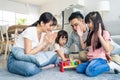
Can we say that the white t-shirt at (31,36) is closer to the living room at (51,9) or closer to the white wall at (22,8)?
the living room at (51,9)

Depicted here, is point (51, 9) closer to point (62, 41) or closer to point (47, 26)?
point (62, 41)

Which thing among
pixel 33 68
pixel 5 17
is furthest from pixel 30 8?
pixel 33 68

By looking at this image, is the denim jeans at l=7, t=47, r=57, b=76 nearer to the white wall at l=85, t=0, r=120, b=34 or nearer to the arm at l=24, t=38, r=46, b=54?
the arm at l=24, t=38, r=46, b=54

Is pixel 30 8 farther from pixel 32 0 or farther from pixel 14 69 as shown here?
pixel 14 69

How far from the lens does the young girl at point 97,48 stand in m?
1.33

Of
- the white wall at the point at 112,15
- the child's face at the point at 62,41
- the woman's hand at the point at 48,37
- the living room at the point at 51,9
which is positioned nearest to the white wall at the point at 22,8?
the living room at the point at 51,9

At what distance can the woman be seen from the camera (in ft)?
4.67

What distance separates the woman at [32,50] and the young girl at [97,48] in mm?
352

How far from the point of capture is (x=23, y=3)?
21.5 ft

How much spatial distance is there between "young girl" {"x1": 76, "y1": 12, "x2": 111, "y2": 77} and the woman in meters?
0.35

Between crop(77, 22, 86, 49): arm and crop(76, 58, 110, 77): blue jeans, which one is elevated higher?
crop(77, 22, 86, 49): arm

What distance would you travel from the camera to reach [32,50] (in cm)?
146

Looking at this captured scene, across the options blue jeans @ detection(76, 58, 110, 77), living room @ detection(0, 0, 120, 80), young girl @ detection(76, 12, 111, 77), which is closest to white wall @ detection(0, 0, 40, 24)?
living room @ detection(0, 0, 120, 80)

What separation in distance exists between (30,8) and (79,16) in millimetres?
5245
